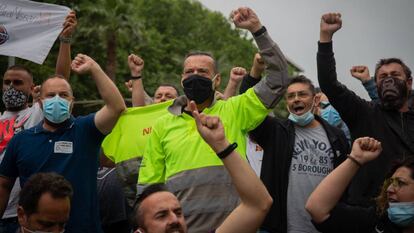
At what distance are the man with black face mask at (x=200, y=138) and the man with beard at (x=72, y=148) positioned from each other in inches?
15.1

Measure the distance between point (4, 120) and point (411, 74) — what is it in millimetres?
3283

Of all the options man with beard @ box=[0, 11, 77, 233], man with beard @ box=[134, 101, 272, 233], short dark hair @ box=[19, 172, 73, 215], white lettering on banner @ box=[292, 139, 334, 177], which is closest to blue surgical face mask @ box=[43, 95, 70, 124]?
man with beard @ box=[0, 11, 77, 233]

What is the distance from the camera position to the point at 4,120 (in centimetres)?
624

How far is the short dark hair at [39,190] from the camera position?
4.23 metres

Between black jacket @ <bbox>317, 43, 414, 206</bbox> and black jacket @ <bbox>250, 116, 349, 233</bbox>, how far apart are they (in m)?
0.23

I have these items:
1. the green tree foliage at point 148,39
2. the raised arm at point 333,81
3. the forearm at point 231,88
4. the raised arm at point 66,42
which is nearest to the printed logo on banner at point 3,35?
the raised arm at point 66,42

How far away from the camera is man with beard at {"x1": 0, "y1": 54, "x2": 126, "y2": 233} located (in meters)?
5.24

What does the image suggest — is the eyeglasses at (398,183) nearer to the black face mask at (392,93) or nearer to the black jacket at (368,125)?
the black jacket at (368,125)

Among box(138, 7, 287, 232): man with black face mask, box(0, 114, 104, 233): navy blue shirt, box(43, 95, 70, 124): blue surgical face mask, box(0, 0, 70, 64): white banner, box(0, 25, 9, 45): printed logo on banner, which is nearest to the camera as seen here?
box(138, 7, 287, 232): man with black face mask

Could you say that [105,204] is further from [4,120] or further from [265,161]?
[265,161]

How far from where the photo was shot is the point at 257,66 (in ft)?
18.6

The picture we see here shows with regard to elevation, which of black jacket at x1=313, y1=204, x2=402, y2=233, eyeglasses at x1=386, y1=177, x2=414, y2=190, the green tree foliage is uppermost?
the green tree foliage

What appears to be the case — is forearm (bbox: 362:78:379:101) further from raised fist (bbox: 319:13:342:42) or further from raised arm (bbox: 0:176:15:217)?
→ raised arm (bbox: 0:176:15:217)

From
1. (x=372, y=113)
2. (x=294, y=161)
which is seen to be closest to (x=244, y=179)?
(x=294, y=161)
